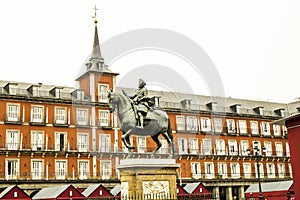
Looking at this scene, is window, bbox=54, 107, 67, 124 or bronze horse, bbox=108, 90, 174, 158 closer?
bronze horse, bbox=108, 90, 174, 158

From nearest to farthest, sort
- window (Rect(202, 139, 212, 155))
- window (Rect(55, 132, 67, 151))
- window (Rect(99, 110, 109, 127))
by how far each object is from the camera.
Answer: window (Rect(55, 132, 67, 151)), window (Rect(99, 110, 109, 127)), window (Rect(202, 139, 212, 155))

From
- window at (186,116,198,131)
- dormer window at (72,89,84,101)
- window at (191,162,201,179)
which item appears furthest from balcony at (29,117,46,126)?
window at (191,162,201,179)

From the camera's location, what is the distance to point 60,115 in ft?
151

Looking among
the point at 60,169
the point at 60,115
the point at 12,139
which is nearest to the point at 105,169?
the point at 60,169

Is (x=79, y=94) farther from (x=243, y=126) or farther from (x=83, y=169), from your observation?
(x=243, y=126)

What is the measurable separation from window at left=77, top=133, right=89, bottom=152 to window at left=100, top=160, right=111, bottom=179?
254cm

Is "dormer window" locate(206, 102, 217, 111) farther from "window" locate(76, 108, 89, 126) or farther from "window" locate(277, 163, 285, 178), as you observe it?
"window" locate(76, 108, 89, 126)

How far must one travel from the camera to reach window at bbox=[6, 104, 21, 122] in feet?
142

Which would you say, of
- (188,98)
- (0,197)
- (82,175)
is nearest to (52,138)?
(82,175)

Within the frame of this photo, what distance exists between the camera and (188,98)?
54.8 m

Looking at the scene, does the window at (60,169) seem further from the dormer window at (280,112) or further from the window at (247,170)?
the dormer window at (280,112)

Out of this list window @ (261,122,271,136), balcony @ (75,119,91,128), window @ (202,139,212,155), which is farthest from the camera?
window @ (261,122,271,136)

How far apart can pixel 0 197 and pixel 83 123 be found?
13575mm

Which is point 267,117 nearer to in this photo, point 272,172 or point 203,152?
point 272,172
